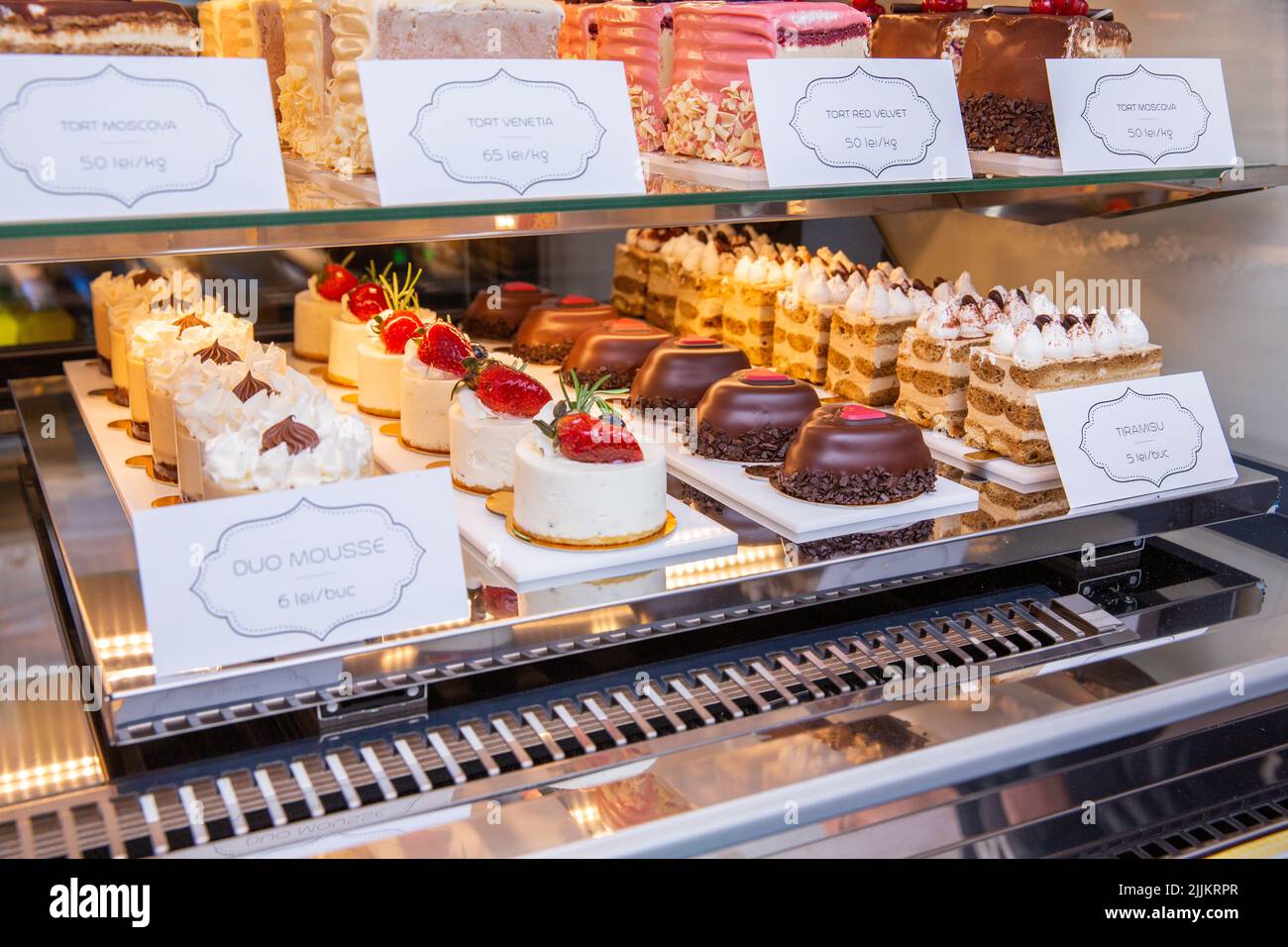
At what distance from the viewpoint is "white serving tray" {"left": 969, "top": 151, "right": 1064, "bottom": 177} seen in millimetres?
1990

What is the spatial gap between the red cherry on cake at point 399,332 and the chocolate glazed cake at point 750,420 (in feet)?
2.10

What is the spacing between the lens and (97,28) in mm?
1464

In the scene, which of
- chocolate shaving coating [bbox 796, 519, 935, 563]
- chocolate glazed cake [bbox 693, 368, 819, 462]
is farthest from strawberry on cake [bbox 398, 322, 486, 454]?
A: chocolate shaving coating [bbox 796, 519, 935, 563]

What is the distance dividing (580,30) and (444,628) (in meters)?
1.39

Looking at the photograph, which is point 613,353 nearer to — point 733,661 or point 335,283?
point 335,283

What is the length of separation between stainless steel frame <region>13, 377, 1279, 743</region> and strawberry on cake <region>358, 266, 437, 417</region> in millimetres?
521

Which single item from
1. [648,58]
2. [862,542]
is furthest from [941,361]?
[648,58]

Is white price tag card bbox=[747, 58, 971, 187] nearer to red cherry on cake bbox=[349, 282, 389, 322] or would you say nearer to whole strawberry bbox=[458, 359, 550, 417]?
whole strawberry bbox=[458, 359, 550, 417]

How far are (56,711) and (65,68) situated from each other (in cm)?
70

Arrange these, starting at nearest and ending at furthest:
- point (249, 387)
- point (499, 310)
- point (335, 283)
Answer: point (249, 387) → point (335, 283) → point (499, 310)

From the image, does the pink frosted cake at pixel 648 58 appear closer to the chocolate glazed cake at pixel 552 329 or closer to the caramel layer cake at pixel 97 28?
the chocolate glazed cake at pixel 552 329

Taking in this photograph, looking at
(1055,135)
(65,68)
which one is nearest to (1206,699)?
(1055,135)

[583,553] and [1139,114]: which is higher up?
[1139,114]

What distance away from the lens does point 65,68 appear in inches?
51.2
